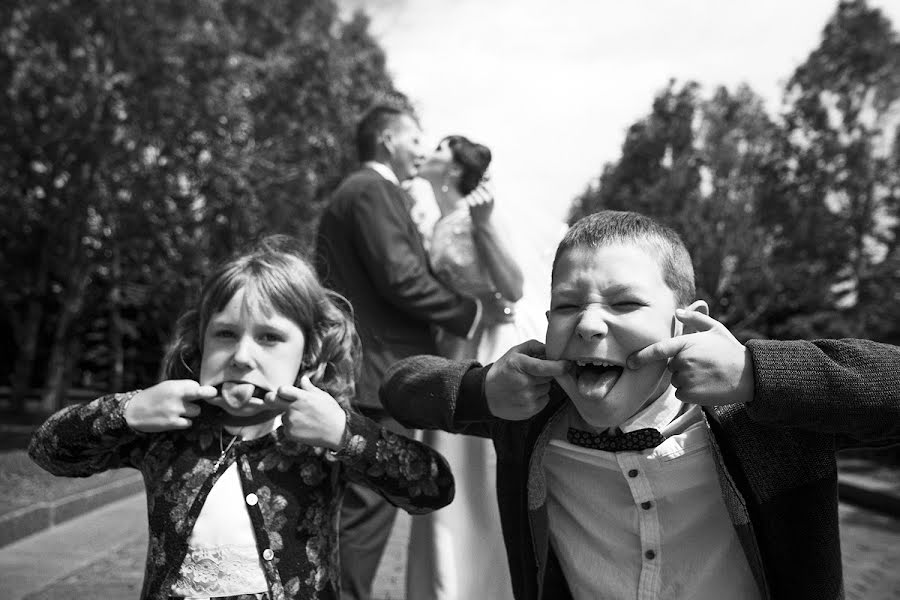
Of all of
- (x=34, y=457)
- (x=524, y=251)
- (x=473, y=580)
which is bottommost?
(x=473, y=580)

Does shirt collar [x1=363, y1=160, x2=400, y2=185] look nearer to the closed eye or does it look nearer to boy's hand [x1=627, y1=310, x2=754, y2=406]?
the closed eye

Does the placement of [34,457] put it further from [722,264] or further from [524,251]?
[722,264]

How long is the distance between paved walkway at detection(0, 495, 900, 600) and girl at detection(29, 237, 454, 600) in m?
2.51

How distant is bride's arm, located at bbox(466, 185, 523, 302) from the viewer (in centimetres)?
274

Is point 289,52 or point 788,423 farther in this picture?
point 289,52

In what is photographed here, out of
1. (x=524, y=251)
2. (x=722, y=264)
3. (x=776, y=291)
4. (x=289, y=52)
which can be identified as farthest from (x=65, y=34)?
(x=776, y=291)

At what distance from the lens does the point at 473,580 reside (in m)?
2.54

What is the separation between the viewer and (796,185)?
750 inches

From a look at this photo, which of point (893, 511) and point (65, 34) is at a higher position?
point (65, 34)

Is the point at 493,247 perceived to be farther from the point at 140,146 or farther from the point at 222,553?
the point at 140,146

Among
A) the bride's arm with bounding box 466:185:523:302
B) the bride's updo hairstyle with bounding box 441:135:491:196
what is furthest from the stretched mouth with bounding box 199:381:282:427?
the bride's updo hairstyle with bounding box 441:135:491:196

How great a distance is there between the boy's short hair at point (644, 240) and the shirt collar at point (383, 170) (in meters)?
1.91

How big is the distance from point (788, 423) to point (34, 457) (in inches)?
65.3

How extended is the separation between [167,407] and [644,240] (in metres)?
1.06
